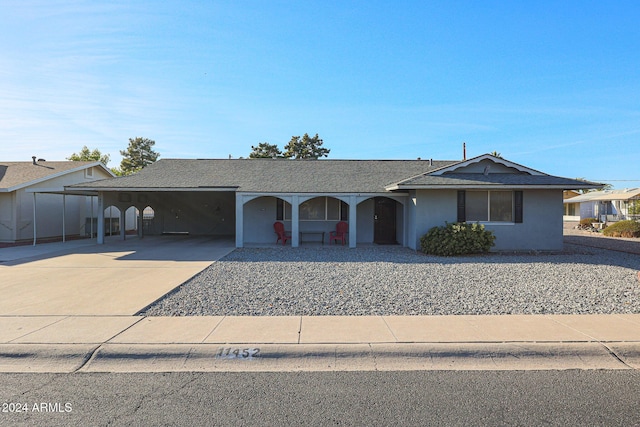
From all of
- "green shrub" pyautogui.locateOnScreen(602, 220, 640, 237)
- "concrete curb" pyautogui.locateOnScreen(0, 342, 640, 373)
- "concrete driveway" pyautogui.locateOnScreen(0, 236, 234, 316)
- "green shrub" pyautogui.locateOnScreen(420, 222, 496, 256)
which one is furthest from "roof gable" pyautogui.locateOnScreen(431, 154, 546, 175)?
"green shrub" pyautogui.locateOnScreen(602, 220, 640, 237)

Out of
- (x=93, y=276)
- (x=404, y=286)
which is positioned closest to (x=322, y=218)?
(x=404, y=286)

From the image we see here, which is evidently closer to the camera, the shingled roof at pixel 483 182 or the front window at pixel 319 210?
the shingled roof at pixel 483 182

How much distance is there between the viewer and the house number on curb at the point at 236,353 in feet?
14.9

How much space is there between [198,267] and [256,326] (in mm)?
5910

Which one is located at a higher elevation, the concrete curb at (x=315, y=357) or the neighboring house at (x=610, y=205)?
the neighboring house at (x=610, y=205)

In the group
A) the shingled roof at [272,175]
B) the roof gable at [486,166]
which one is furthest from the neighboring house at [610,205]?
the roof gable at [486,166]

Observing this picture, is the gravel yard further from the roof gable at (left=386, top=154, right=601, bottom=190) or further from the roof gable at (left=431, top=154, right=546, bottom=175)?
the roof gable at (left=431, top=154, right=546, bottom=175)

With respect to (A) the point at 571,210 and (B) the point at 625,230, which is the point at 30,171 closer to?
(B) the point at 625,230

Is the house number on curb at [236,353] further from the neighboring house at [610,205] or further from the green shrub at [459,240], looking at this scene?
the neighboring house at [610,205]

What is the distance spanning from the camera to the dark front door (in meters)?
17.3

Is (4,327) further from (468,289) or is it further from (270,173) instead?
(270,173)

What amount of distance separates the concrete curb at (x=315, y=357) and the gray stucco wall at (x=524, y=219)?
9680 millimetres

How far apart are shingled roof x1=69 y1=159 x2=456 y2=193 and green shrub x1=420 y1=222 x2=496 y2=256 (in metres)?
3.09

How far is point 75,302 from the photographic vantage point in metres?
6.93
